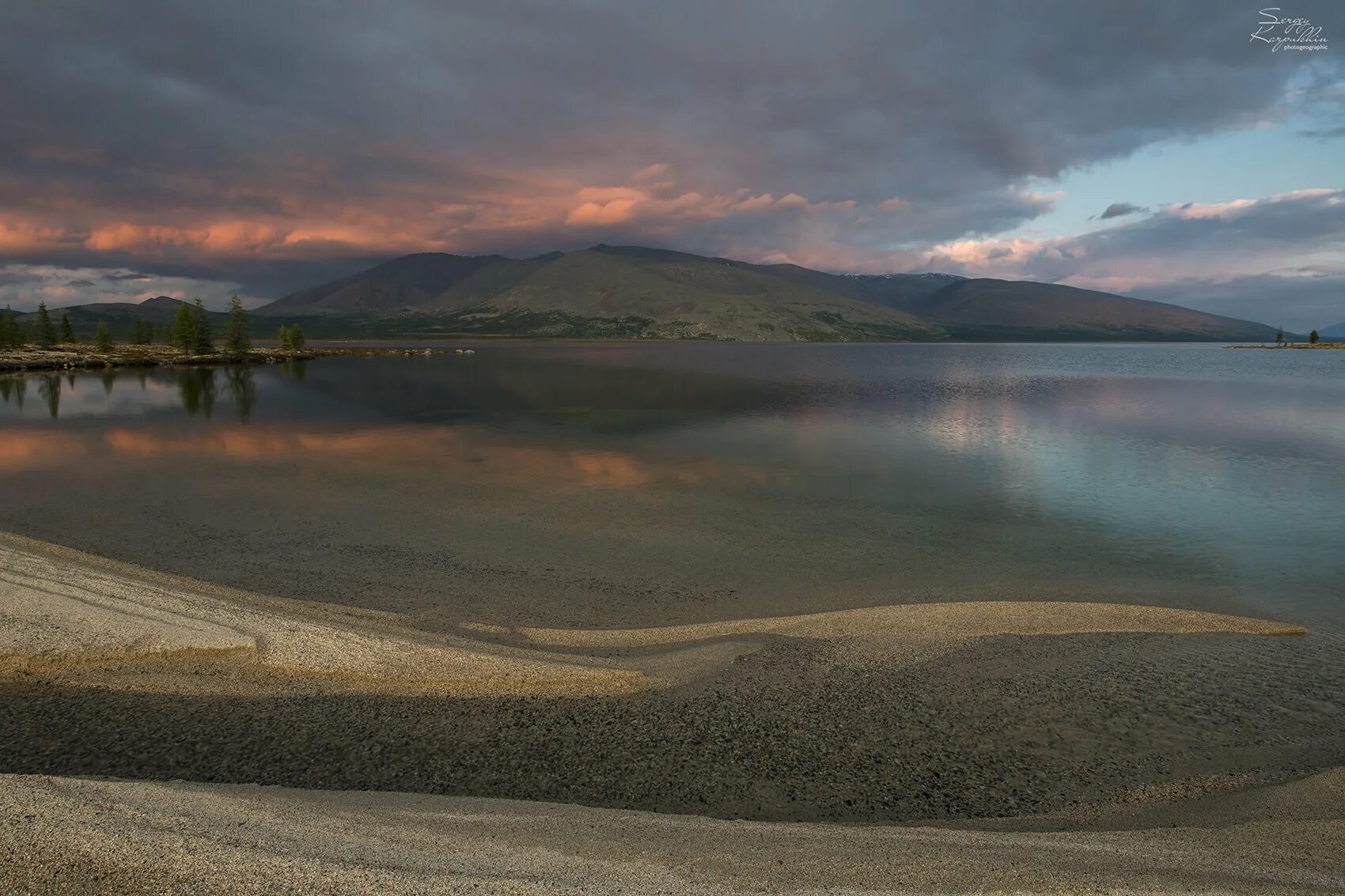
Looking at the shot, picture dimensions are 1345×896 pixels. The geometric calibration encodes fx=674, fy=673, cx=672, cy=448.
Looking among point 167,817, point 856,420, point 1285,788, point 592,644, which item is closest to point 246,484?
point 592,644

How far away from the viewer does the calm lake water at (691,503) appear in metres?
19.0

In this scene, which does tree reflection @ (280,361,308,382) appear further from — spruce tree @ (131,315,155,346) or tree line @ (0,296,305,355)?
spruce tree @ (131,315,155,346)

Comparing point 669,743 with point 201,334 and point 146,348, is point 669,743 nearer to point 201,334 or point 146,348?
point 201,334

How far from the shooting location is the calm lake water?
1900cm

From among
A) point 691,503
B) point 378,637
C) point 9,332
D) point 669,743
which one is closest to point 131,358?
point 9,332

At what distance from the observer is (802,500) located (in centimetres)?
2941

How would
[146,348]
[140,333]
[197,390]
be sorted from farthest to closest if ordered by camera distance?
[140,333], [146,348], [197,390]

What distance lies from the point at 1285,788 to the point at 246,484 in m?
36.6

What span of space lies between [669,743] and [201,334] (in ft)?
609

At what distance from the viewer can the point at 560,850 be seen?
7805 millimetres

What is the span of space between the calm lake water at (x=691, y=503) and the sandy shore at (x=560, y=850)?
7827 millimetres

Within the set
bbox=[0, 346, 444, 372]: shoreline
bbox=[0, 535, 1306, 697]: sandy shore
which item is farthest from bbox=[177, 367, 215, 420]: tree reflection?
bbox=[0, 535, 1306, 697]: sandy shore

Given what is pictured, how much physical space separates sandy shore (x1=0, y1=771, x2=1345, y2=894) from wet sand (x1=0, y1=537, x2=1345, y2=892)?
0.15ft

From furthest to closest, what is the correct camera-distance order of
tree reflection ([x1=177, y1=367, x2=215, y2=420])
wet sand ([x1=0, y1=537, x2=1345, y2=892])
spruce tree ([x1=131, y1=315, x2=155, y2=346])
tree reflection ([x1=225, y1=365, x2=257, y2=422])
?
spruce tree ([x1=131, y1=315, x2=155, y2=346]) < tree reflection ([x1=177, y1=367, x2=215, y2=420]) < tree reflection ([x1=225, y1=365, x2=257, y2=422]) < wet sand ([x1=0, y1=537, x2=1345, y2=892])
